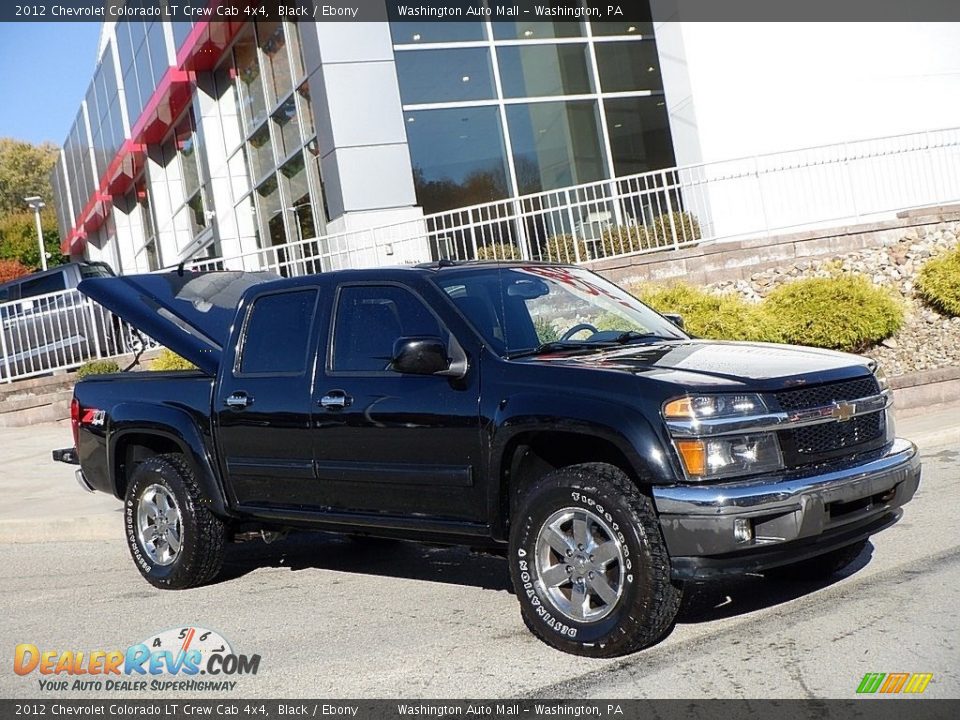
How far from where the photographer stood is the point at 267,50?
22422 mm

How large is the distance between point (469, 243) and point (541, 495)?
12.6 metres

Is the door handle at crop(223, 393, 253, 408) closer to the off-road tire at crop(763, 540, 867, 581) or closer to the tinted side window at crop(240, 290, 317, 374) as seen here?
the tinted side window at crop(240, 290, 317, 374)

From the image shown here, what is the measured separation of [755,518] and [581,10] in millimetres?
17816

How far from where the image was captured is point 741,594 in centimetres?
591

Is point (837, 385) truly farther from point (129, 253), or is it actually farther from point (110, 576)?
point (129, 253)

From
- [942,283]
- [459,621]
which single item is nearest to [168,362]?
[942,283]

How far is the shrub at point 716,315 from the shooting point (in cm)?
1273

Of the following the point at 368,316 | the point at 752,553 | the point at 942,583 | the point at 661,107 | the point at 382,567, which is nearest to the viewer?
the point at 752,553

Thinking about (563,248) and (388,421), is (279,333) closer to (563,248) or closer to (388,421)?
(388,421)

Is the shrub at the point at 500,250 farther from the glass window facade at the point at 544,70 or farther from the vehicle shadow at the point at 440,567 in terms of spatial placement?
the vehicle shadow at the point at 440,567

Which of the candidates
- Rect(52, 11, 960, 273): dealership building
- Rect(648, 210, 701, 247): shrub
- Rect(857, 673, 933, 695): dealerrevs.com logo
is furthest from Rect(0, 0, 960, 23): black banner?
Rect(857, 673, 933, 695): dealerrevs.com logo

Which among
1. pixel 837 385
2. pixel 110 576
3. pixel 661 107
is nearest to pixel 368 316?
pixel 837 385

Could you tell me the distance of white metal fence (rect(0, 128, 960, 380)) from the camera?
55.3 ft

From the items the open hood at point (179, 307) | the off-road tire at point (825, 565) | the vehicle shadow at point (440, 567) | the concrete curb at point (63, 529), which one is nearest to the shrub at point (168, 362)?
the concrete curb at point (63, 529)
